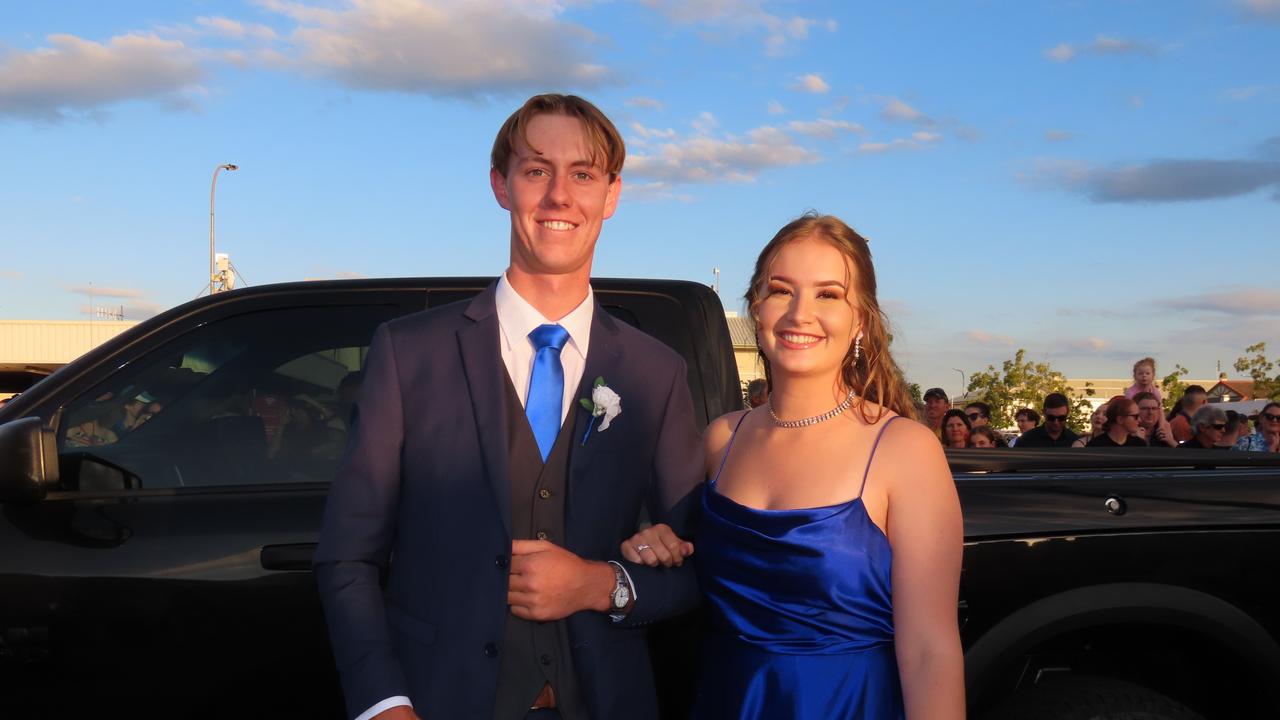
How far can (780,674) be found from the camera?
205 cm

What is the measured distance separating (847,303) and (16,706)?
84.0 inches

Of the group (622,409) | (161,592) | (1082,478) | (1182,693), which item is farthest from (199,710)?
(1182,693)

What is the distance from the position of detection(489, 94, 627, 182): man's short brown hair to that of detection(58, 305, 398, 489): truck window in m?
1.00

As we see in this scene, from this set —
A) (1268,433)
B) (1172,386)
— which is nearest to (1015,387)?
(1172,386)

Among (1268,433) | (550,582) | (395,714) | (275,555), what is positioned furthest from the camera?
(1268,433)

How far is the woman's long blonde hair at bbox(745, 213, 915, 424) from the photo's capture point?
2129mm

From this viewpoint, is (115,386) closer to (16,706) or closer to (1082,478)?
(16,706)

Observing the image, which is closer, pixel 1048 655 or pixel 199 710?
pixel 199 710

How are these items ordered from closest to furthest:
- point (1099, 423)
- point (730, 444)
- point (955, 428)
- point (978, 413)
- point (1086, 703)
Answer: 1. point (730, 444)
2. point (1086, 703)
3. point (955, 428)
4. point (1099, 423)
5. point (978, 413)

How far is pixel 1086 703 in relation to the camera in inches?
105

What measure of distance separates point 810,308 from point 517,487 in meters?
0.66

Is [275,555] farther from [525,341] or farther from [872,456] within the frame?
[872,456]

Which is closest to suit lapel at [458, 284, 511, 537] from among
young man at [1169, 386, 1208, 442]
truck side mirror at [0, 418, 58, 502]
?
truck side mirror at [0, 418, 58, 502]

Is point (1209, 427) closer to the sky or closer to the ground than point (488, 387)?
closer to the ground
